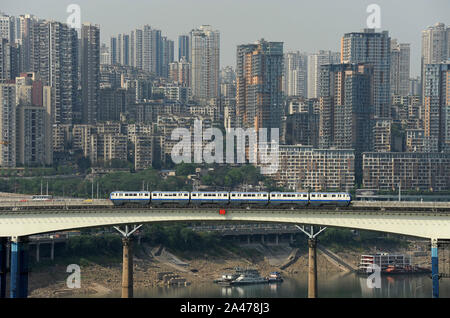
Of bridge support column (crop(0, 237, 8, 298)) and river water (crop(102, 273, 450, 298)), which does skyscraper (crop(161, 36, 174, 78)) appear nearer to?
river water (crop(102, 273, 450, 298))

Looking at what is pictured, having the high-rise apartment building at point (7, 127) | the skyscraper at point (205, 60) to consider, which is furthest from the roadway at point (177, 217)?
the skyscraper at point (205, 60)

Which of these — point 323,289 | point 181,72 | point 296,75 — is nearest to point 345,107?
point 323,289

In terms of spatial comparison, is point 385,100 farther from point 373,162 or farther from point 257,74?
point 373,162

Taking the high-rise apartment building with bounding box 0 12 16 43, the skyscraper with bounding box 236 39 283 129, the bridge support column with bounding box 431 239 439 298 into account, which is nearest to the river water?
the bridge support column with bounding box 431 239 439 298

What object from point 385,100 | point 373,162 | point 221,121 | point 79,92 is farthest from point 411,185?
point 79,92

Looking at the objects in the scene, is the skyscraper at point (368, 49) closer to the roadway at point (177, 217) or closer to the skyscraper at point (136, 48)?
the skyscraper at point (136, 48)

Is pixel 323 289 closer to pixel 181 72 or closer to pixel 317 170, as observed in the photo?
pixel 317 170
